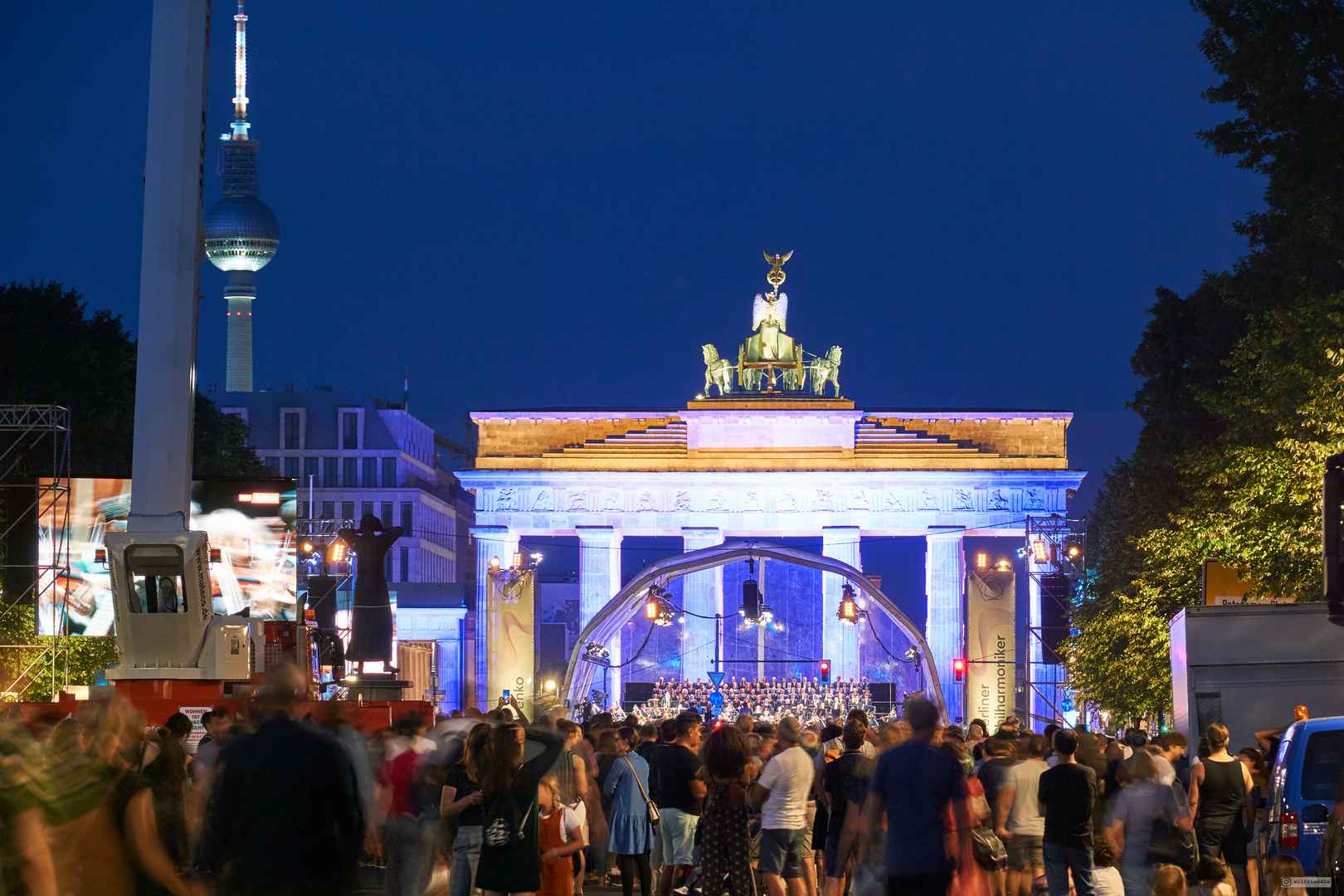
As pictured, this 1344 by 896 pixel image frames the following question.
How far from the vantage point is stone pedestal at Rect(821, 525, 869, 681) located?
2180 inches

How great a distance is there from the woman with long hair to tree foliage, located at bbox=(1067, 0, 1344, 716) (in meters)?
14.6

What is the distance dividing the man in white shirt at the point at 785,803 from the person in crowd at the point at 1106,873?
206 centimetres

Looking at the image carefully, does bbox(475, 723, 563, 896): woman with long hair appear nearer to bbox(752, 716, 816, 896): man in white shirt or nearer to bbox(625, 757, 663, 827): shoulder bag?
bbox(752, 716, 816, 896): man in white shirt

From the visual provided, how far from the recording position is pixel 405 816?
35.6 ft

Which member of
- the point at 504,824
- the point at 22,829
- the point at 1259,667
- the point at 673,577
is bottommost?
the point at 504,824

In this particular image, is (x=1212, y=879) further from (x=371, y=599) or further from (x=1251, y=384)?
(x=371, y=599)

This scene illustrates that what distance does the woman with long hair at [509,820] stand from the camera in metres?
9.35

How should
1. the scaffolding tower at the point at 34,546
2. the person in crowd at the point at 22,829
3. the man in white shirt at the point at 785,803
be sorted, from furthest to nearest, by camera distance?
the scaffolding tower at the point at 34,546
the man in white shirt at the point at 785,803
the person in crowd at the point at 22,829

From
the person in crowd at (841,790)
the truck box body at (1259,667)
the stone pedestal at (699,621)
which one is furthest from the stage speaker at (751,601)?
the person in crowd at (841,790)

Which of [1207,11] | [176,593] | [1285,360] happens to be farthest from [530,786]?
[1207,11]

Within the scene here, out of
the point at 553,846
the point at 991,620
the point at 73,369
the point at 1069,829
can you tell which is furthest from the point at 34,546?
the point at 1069,829

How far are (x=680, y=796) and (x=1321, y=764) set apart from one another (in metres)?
4.54

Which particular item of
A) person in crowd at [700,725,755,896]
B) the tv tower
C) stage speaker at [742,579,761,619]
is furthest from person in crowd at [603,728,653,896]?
the tv tower

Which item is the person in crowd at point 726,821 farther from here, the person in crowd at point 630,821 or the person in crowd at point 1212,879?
the person in crowd at point 1212,879
